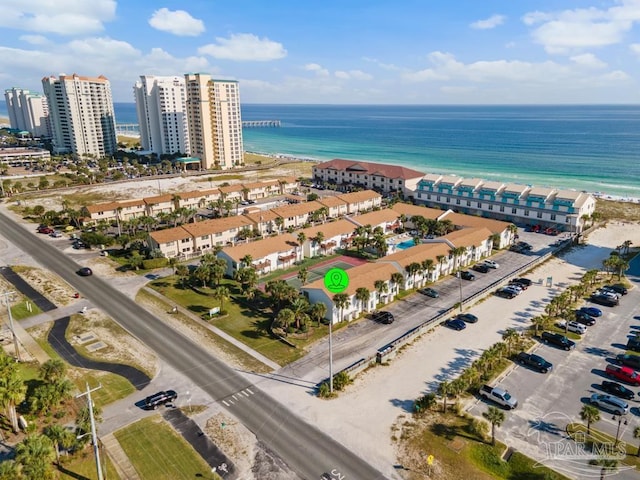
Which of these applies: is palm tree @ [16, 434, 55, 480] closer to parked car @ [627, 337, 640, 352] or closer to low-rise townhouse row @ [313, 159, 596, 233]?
parked car @ [627, 337, 640, 352]

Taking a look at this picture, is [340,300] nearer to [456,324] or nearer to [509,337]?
[456,324]

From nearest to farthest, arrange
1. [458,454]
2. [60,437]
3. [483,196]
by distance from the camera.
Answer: [60,437], [458,454], [483,196]

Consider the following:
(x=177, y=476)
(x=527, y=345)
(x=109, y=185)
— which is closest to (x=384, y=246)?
(x=527, y=345)

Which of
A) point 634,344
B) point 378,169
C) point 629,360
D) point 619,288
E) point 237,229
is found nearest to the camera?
point 629,360

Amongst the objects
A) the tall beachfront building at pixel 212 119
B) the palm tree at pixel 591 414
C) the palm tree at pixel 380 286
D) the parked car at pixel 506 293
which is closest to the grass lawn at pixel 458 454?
the palm tree at pixel 591 414

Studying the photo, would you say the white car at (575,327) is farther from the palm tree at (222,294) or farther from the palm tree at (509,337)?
the palm tree at (222,294)

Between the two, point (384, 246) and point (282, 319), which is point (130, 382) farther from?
point (384, 246)

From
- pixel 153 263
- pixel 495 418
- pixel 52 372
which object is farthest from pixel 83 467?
pixel 153 263
